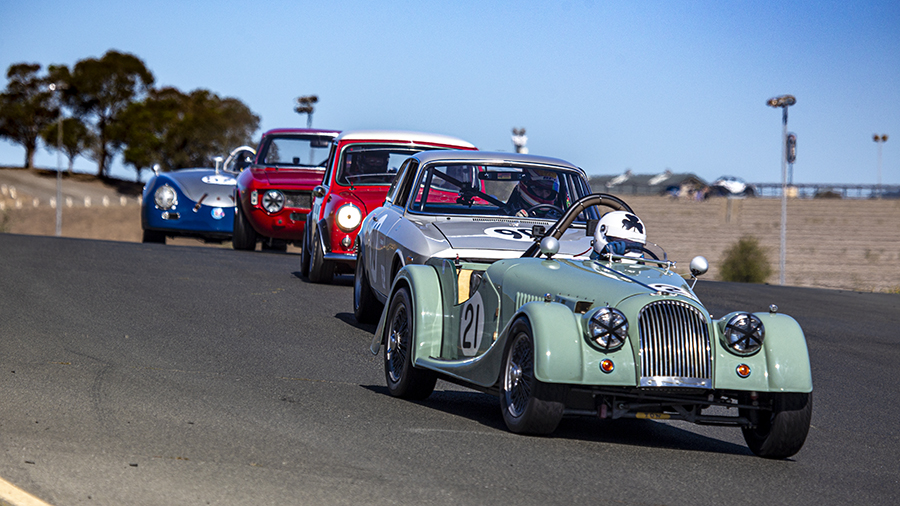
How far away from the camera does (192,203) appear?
19922 mm

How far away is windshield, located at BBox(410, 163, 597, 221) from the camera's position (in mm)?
9516

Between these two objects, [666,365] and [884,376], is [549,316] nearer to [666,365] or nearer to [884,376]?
[666,365]

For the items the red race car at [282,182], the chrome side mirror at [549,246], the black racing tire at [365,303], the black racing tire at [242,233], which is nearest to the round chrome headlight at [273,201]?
the red race car at [282,182]

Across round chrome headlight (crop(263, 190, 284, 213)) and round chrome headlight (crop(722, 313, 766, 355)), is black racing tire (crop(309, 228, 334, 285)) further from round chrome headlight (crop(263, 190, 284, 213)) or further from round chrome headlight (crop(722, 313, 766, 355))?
round chrome headlight (crop(722, 313, 766, 355))

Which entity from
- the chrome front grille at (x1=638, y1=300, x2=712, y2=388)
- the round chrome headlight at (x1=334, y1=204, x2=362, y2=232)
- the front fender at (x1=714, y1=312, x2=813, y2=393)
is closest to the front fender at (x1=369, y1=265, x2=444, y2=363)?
the chrome front grille at (x1=638, y1=300, x2=712, y2=388)

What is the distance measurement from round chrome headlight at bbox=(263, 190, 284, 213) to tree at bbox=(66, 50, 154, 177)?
7059 cm

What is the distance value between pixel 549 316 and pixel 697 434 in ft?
5.28

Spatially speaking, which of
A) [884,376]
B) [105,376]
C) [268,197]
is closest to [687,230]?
[268,197]

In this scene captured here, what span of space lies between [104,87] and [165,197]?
6909 cm

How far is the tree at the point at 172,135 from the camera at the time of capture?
8238 cm

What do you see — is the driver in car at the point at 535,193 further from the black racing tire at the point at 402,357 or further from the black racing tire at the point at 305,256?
the black racing tire at the point at 305,256

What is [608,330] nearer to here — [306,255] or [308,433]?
[308,433]

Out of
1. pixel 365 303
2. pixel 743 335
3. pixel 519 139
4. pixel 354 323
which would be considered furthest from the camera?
pixel 519 139

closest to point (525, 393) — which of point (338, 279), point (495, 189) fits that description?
point (495, 189)
